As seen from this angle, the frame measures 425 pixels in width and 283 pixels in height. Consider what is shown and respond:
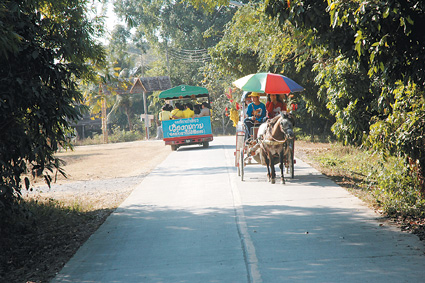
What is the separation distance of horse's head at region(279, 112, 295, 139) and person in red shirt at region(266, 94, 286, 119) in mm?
1678

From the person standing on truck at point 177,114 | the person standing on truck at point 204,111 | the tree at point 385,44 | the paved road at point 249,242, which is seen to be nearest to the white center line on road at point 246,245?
the paved road at point 249,242

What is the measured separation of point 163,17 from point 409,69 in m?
48.7

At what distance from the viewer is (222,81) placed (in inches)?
1930

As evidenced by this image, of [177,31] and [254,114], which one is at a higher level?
[177,31]

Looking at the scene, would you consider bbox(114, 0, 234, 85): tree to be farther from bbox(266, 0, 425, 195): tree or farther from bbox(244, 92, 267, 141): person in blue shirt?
bbox(266, 0, 425, 195): tree

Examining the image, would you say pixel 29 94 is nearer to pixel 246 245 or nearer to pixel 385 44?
pixel 246 245

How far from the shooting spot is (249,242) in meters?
6.62

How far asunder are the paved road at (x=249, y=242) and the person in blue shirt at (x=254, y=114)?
2.18 m

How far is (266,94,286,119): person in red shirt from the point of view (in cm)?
1260

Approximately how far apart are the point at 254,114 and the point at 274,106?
599mm

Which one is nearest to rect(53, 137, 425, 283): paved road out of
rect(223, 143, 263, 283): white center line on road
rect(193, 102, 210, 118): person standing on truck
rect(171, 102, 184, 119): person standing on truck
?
rect(223, 143, 263, 283): white center line on road

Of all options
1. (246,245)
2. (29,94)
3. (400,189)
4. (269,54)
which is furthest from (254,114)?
(29,94)

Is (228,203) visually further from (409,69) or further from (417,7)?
(417,7)

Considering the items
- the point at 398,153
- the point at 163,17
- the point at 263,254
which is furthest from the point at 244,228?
the point at 163,17
